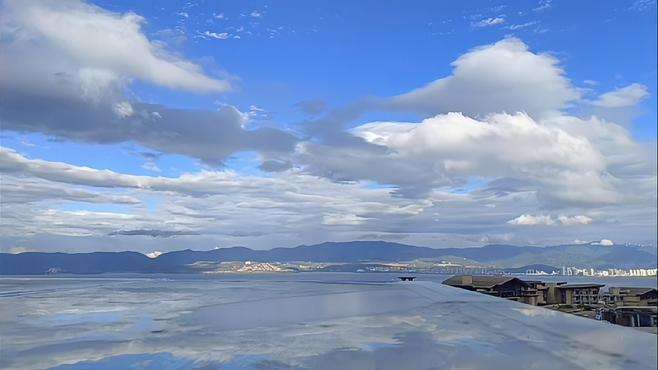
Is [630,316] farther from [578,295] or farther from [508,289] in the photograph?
[508,289]

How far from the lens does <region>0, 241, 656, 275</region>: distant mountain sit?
2418 inches

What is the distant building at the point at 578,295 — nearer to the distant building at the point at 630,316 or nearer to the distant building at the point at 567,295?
the distant building at the point at 567,295

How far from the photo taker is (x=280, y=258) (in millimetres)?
169000

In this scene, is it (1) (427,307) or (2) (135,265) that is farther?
(2) (135,265)

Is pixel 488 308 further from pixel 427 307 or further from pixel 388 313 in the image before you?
pixel 388 313

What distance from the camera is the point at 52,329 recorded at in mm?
6605

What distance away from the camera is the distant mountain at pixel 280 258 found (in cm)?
6141

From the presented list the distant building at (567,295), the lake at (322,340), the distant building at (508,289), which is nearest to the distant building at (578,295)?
the distant building at (567,295)

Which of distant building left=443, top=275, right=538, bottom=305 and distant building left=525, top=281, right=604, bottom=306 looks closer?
distant building left=525, top=281, right=604, bottom=306

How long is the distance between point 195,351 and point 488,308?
5.61m

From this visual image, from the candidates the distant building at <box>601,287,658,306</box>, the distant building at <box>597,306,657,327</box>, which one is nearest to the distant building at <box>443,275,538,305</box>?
the distant building at <box>601,287,658,306</box>

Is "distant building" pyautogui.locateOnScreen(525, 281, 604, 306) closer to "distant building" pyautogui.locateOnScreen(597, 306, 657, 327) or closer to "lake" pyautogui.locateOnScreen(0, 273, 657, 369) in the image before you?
"distant building" pyautogui.locateOnScreen(597, 306, 657, 327)

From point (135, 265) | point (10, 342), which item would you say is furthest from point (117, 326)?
point (135, 265)

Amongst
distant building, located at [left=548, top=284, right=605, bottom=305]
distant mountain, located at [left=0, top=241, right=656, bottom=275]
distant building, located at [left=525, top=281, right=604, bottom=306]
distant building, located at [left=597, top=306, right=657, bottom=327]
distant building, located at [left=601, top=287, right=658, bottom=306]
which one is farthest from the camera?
distant mountain, located at [left=0, top=241, right=656, bottom=275]
